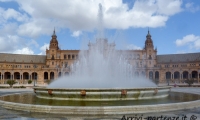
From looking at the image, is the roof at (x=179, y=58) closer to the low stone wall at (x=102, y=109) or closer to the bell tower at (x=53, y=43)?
the bell tower at (x=53, y=43)

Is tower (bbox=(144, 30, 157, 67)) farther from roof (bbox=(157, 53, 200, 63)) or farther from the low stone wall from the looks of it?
the low stone wall

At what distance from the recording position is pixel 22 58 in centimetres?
9900

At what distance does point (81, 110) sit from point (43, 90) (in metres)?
6.95

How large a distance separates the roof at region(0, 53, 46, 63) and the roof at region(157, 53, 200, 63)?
54.2m

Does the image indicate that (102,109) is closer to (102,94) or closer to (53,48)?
(102,94)

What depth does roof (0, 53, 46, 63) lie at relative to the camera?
9538 centimetres

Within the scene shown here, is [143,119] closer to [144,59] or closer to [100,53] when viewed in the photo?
[100,53]

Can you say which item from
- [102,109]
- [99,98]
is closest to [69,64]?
[99,98]

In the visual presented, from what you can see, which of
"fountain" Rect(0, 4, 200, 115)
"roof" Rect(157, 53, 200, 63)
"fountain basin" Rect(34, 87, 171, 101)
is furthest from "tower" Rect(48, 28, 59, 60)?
"fountain basin" Rect(34, 87, 171, 101)

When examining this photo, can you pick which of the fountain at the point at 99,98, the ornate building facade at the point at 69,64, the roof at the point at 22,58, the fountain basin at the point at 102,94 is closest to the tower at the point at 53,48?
the ornate building facade at the point at 69,64

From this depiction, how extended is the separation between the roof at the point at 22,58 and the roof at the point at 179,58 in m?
54.2

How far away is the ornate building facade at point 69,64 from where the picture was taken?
9250 cm

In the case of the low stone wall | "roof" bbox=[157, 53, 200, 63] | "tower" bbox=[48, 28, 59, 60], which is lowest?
the low stone wall

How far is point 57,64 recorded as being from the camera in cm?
9988
